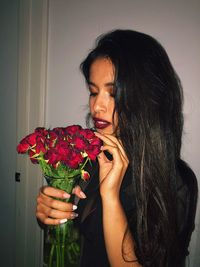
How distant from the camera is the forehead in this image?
0.99 m

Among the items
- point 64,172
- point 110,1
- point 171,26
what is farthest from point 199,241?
point 110,1

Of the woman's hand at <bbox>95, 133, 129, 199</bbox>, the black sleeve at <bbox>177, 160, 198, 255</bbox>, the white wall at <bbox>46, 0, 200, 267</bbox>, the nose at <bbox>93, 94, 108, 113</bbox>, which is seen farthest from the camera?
the white wall at <bbox>46, 0, 200, 267</bbox>

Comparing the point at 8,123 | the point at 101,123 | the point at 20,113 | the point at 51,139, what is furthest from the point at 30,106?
the point at 51,139

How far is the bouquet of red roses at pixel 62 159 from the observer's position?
0.64 metres

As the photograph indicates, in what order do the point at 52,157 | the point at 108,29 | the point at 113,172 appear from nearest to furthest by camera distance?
the point at 52,157, the point at 113,172, the point at 108,29

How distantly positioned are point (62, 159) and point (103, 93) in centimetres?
49

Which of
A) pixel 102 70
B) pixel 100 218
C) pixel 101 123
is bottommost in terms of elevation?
pixel 100 218

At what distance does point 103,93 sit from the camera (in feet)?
3.32

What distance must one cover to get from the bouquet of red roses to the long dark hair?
293 mm

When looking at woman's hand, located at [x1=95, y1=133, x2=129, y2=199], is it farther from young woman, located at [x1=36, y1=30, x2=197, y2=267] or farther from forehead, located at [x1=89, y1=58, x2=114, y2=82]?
forehead, located at [x1=89, y1=58, x2=114, y2=82]

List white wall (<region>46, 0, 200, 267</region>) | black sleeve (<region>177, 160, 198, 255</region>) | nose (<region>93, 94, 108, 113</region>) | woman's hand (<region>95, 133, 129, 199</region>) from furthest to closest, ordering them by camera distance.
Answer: white wall (<region>46, 0, 200, 267</region>) → nose (<region>93, 94, 108, 113</region>) → black sleeve (<region>177, 160, 198, 255</region>) → woman's hand (<region>95, 133, 129, 199</region>)

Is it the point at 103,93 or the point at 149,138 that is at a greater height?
the point at 103,93

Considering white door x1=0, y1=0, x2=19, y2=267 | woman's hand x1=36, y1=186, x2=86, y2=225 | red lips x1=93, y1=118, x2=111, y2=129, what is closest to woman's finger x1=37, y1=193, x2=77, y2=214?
woman's hand x1=36, y1=186, x2=86, y2=225

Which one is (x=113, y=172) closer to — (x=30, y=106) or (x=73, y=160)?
(x=73, y=160)
